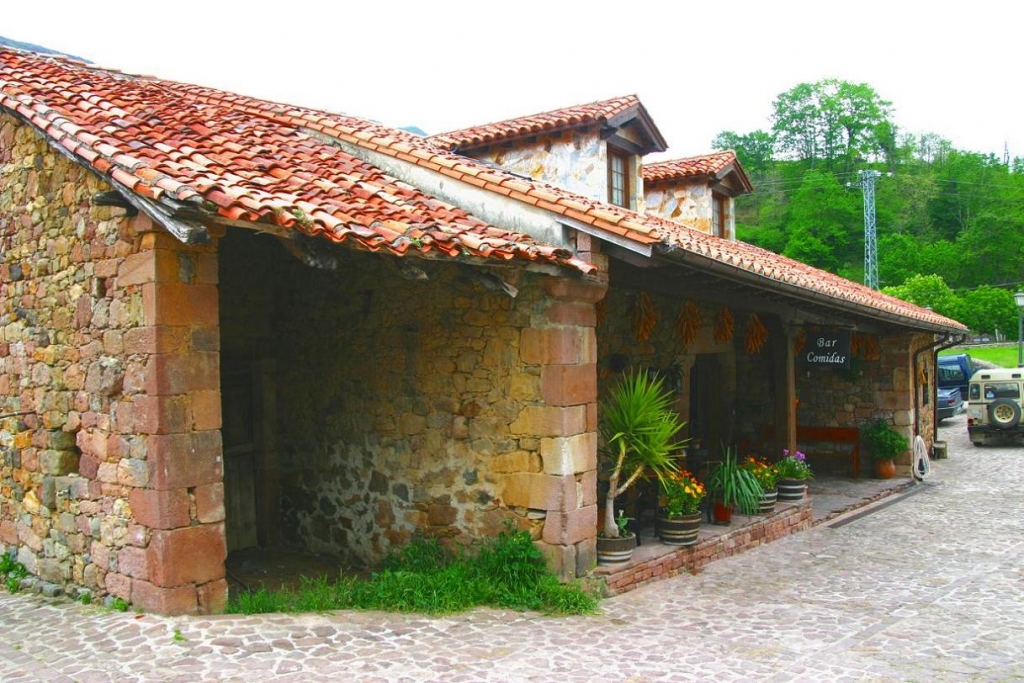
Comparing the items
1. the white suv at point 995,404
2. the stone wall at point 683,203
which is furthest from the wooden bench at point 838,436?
the white suv at point 995,404

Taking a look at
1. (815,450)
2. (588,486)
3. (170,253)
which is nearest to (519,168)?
(588,486)

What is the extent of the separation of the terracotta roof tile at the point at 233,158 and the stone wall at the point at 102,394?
1.14ft

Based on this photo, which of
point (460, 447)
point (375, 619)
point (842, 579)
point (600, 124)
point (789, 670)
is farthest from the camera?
point (600, 124)

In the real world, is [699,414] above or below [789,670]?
above

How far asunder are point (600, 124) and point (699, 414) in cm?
479

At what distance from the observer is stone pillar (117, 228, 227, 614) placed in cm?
542

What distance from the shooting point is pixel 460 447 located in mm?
7293

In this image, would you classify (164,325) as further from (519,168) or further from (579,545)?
(519,168)

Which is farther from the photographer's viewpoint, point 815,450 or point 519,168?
point 815,450

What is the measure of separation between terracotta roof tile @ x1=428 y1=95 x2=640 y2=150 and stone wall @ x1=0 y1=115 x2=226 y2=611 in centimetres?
579

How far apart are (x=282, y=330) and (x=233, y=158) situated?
8.92 feet

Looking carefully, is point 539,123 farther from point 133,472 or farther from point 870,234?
point 870,234

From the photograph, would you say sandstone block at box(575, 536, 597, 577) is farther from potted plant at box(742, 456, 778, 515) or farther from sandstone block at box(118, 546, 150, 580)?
sandstone block at box(118, 546, 150, 580)

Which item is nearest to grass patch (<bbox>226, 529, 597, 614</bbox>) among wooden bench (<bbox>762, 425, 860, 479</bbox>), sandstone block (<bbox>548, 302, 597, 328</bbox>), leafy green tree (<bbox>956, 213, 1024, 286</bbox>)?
sandstone block (<bbox>548, 302, 597, 328</bbox>)
